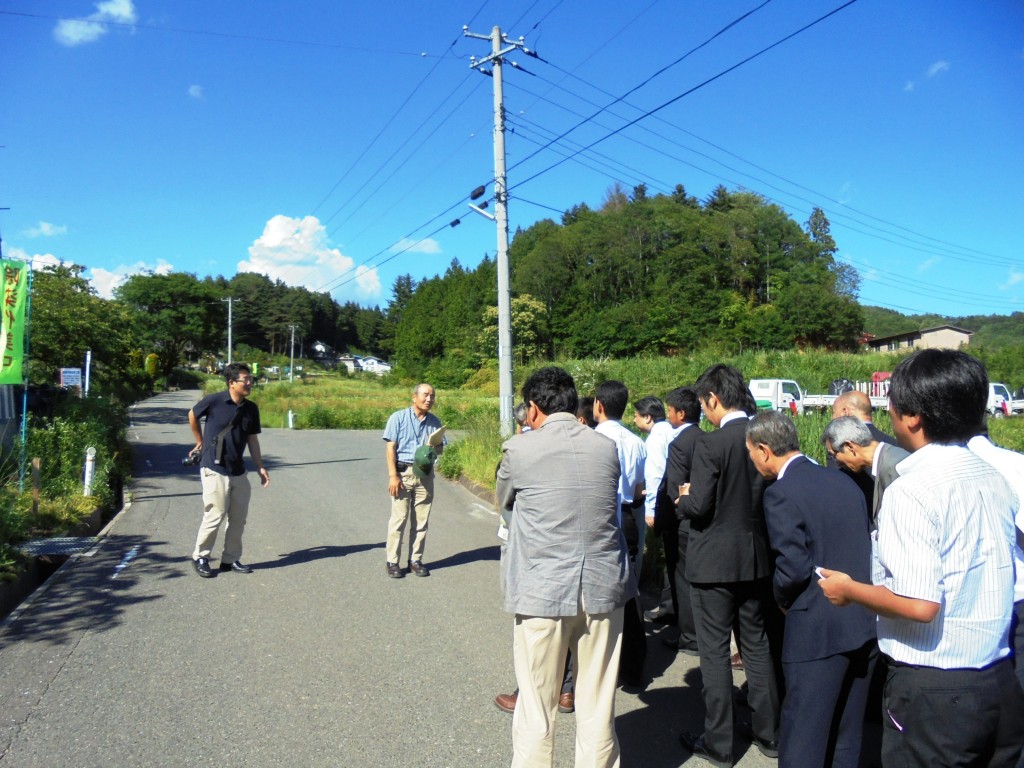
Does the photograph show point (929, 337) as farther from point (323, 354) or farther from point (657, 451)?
point (323, 354)

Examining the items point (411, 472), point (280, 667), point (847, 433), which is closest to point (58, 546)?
point (411, 472)

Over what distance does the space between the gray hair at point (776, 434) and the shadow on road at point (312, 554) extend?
5.71 m

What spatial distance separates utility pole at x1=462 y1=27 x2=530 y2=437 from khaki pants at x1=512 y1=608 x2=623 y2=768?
11.1m

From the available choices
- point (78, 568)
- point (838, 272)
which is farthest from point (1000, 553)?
point (838, 272)

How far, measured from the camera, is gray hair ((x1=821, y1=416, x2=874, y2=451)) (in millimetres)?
3922

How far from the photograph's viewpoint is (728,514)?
3730 millimetres

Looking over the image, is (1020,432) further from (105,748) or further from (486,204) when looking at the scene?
(105,748)

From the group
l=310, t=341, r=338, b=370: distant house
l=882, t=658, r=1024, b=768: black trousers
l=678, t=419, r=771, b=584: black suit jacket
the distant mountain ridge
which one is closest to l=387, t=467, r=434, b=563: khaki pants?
l=678, t=419, r=771, b=584: black suit jacket

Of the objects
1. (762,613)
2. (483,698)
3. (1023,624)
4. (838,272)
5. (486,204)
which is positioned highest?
(838,272)

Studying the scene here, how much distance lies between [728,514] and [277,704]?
9.25ft

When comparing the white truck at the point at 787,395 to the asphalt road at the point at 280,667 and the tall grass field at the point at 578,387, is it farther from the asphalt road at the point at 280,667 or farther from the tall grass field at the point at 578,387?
the asphalt road at the point at 280,667

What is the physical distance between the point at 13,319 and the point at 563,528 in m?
8.57

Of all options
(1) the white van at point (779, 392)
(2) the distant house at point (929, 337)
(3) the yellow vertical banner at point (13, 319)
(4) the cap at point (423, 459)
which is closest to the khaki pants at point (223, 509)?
(4) the cap at point (423, 459)

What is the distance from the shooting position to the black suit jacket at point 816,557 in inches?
109
